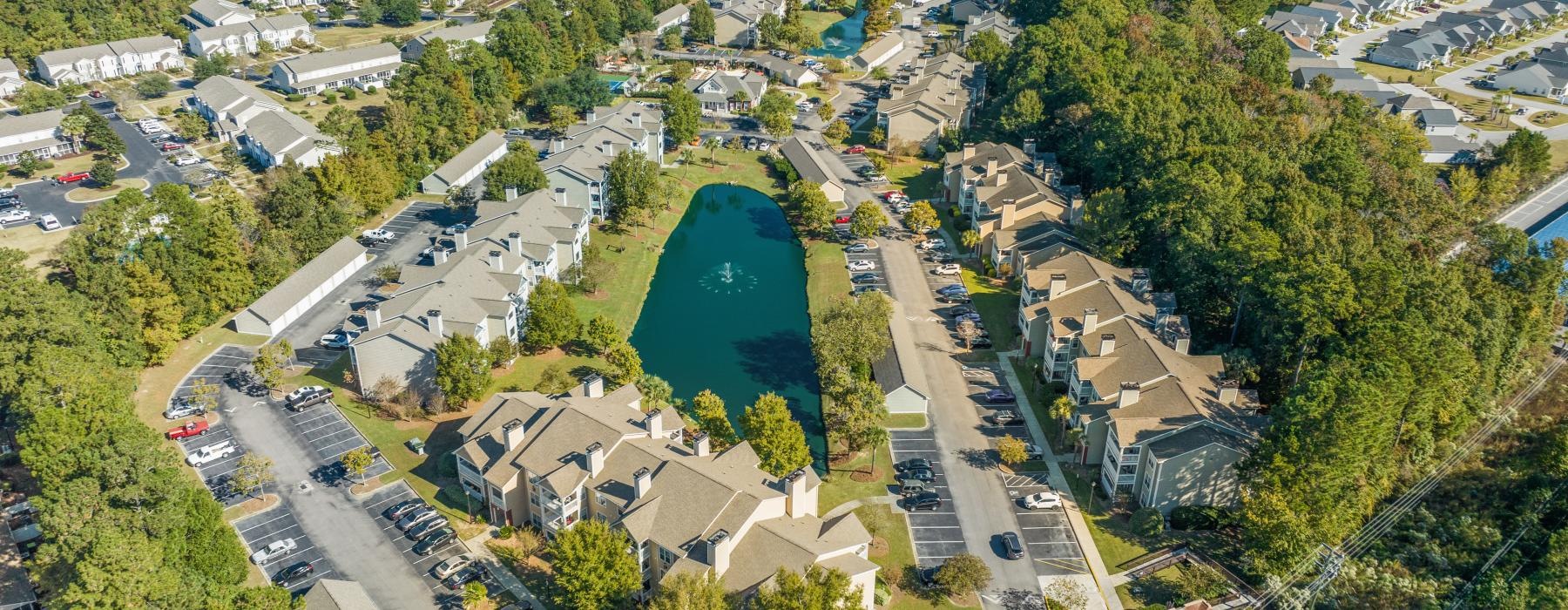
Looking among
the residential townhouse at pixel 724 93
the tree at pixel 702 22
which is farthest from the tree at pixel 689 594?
the tree at pixel 702 22

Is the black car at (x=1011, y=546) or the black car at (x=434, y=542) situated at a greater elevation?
the black car at (x=434, y=542)

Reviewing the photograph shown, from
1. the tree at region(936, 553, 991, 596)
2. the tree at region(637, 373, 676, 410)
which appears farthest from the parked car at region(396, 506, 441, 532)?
the tree at region(936, 553, 991, 596)

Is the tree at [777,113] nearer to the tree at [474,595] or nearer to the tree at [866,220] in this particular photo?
the tree at [866,220]

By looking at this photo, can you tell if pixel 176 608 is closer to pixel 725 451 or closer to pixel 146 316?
pixel 725 451

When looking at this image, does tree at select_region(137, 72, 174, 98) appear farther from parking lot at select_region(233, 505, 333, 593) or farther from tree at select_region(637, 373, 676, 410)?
tree at select_region(637, 373, 676, 410)

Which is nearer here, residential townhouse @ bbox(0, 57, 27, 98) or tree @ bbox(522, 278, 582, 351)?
tree @ bbox(522, 278, 582, 351)

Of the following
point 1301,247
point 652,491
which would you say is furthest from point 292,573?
point 1301,247
